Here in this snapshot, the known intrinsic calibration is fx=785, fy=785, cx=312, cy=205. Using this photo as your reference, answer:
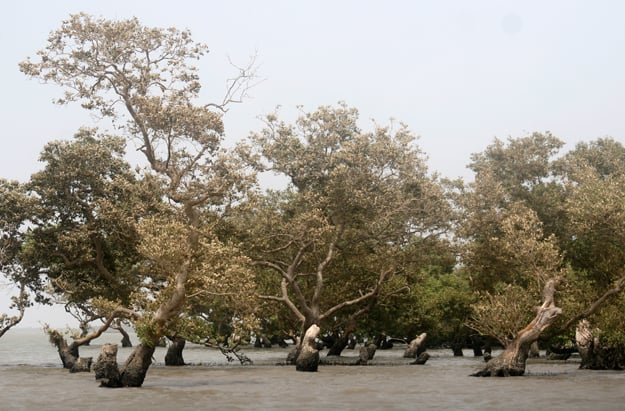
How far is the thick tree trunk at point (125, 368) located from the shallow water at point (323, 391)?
37.6 inches

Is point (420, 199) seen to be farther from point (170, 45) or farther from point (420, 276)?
point (170, 45)

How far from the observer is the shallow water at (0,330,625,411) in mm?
30219

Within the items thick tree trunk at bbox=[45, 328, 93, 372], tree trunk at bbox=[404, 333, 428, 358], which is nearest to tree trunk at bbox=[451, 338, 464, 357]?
tree trunk at bbox=[404, 333, 428, 358]

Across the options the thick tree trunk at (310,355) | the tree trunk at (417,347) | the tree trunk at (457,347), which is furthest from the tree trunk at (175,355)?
the tree trunk at (457,347)

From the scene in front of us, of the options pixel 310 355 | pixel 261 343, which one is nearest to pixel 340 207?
pixel 310 355

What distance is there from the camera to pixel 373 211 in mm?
63062

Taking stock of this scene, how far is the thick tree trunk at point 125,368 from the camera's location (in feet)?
123

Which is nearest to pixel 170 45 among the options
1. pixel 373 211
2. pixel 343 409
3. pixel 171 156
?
pixel 171 156

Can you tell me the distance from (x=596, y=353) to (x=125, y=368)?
31.0m

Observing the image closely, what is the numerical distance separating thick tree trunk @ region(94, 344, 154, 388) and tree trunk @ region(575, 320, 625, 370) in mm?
29690

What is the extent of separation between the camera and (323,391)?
36.7m

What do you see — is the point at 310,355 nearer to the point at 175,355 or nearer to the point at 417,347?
the point at 175,355

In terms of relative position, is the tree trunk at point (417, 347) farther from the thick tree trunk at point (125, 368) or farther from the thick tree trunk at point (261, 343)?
the thick tree trunk at point (261, 343)

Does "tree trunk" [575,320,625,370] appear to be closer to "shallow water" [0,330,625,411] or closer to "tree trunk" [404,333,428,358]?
"shallow water" [0,330,625,411]
